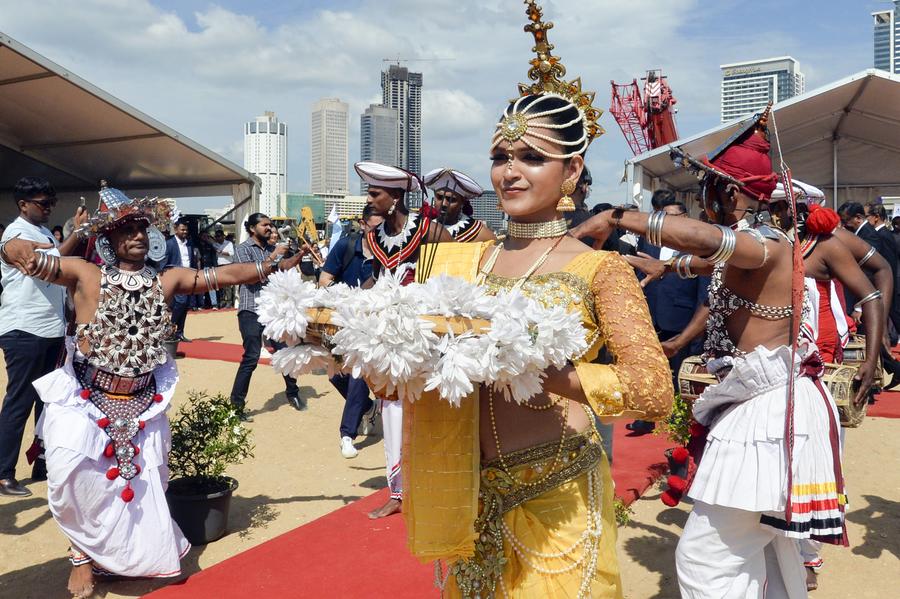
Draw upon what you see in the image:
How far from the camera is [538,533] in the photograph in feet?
7.01

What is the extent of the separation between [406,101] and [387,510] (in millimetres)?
2725

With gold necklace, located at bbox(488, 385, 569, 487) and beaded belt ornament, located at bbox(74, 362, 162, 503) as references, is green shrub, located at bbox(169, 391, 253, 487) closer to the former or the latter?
beaded belt ornament, located at bbox(74, 362, 162, 503)

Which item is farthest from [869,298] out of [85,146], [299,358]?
[85,146]

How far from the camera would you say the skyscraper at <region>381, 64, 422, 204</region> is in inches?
150

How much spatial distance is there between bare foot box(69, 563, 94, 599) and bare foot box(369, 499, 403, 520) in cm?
174

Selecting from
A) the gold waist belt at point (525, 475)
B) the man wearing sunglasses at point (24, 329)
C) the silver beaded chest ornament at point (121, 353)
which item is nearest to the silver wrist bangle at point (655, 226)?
the gold waist belt at point (525, 475)

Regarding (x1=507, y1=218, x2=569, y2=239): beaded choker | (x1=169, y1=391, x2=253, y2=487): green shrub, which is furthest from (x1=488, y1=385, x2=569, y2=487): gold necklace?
(x1=169, y1=391, x2=253, y2=487): green shrub

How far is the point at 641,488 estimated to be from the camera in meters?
5.97

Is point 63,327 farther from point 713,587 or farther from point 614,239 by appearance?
point 713,587

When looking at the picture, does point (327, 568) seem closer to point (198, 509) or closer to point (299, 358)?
point (198, 509)

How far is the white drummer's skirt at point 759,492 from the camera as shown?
2.86 m

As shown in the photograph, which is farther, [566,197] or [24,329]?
[24,329]

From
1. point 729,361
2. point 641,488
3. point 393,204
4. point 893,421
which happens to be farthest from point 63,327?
point 893,421

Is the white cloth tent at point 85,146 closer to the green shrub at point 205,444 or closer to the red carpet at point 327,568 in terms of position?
the green shrub at point 205,444
